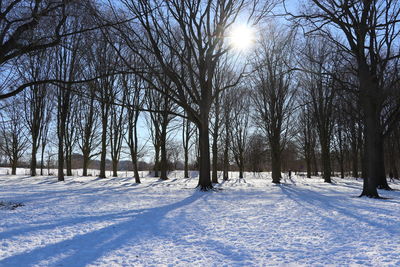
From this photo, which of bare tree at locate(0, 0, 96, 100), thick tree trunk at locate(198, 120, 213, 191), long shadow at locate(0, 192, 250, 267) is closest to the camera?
long shadow at locate(0, 192, 250, 267)

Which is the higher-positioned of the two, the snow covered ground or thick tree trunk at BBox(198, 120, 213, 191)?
thick tree trunk at BBox(198, 120, 213, 191)

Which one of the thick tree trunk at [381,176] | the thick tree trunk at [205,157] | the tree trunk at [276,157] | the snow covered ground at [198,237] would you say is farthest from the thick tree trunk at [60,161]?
the thick tree trunk at [381,176]

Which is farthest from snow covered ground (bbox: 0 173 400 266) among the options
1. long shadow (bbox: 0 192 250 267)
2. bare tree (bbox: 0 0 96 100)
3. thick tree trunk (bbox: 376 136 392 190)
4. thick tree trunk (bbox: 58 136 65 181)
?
thick tree trunk (bbox: 58 136 65 181)

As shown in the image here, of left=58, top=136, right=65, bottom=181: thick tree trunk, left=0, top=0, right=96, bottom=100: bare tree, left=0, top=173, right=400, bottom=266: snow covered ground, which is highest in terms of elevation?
left=0, top=0, right=96, bottom=100: bare tree

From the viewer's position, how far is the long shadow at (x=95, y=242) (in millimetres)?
3684

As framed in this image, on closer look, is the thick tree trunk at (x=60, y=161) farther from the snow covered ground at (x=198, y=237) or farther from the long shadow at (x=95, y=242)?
the long shadow at (x=95, y=242)

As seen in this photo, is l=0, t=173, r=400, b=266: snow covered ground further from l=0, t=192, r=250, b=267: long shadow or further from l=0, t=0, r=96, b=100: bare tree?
l=0, t=0, r=96, b=100: bare tree

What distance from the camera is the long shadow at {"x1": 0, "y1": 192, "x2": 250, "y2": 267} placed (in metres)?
3.68

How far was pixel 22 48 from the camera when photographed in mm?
7902

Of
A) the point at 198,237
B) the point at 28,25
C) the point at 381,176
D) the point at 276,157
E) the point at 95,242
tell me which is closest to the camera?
the point at 95,242

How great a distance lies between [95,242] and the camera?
14.9 ft

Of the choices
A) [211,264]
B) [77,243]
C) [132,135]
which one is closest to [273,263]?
[211,264]

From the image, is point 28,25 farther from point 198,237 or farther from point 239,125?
point 239,125

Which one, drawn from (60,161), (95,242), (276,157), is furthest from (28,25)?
(276,157)
